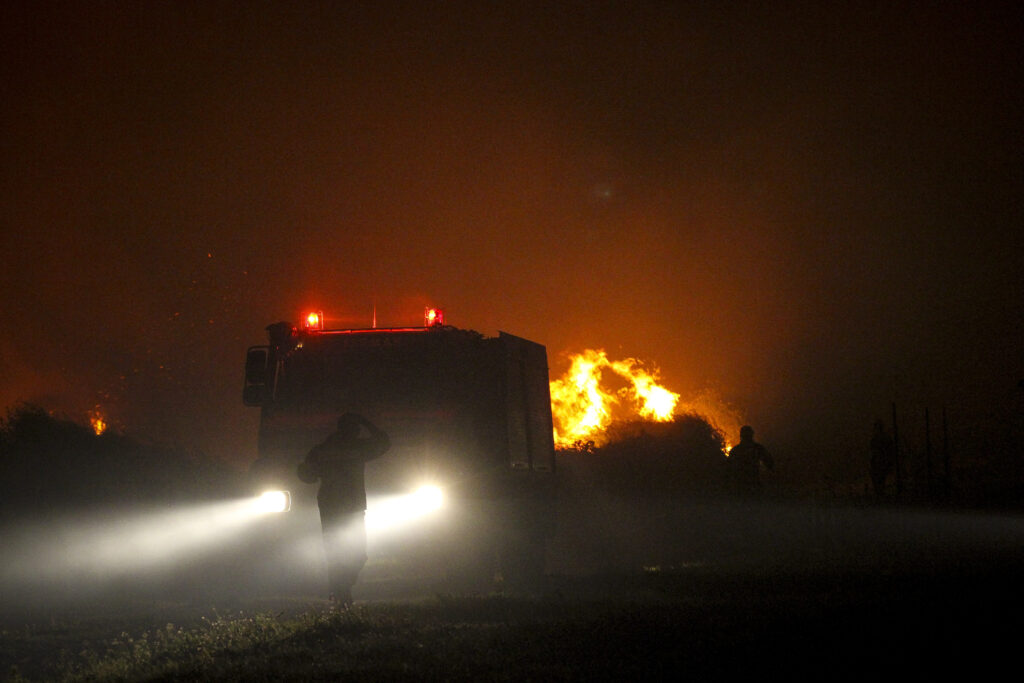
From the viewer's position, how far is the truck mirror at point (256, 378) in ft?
43.9

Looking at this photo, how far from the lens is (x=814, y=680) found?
234 inches

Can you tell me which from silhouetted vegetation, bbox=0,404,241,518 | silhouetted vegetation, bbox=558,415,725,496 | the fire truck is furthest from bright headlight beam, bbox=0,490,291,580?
silhouetted vegetation, bbox=558,415,725,496

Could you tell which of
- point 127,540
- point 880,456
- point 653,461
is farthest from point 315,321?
point 880,456

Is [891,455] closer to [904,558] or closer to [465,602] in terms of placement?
[904,558]

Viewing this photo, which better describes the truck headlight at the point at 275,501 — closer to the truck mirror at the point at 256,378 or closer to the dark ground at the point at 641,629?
the dark ground at the point at 641,629

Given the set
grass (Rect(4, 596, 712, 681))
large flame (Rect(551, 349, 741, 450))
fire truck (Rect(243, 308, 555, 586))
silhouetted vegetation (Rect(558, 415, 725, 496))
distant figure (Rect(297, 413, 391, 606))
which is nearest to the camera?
grass (Rect(4, 596, 712, 681))

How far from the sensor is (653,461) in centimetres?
2445

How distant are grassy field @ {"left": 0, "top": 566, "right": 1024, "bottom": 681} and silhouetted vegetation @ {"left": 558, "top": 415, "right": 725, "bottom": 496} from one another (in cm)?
1228

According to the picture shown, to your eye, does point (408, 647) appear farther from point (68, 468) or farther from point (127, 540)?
point (68, 468)

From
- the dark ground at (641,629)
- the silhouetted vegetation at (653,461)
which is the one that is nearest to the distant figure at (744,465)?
the dark ground at (641,629)

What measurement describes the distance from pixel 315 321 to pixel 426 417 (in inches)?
93.0

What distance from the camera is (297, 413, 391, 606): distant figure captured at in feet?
34.2

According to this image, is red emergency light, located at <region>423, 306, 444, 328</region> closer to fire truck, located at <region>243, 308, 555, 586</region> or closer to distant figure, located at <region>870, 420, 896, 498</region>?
fire truck, located at <region>243, 308, 555, 586</region>

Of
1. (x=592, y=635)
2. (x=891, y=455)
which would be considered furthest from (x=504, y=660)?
(x=891, y=455)
